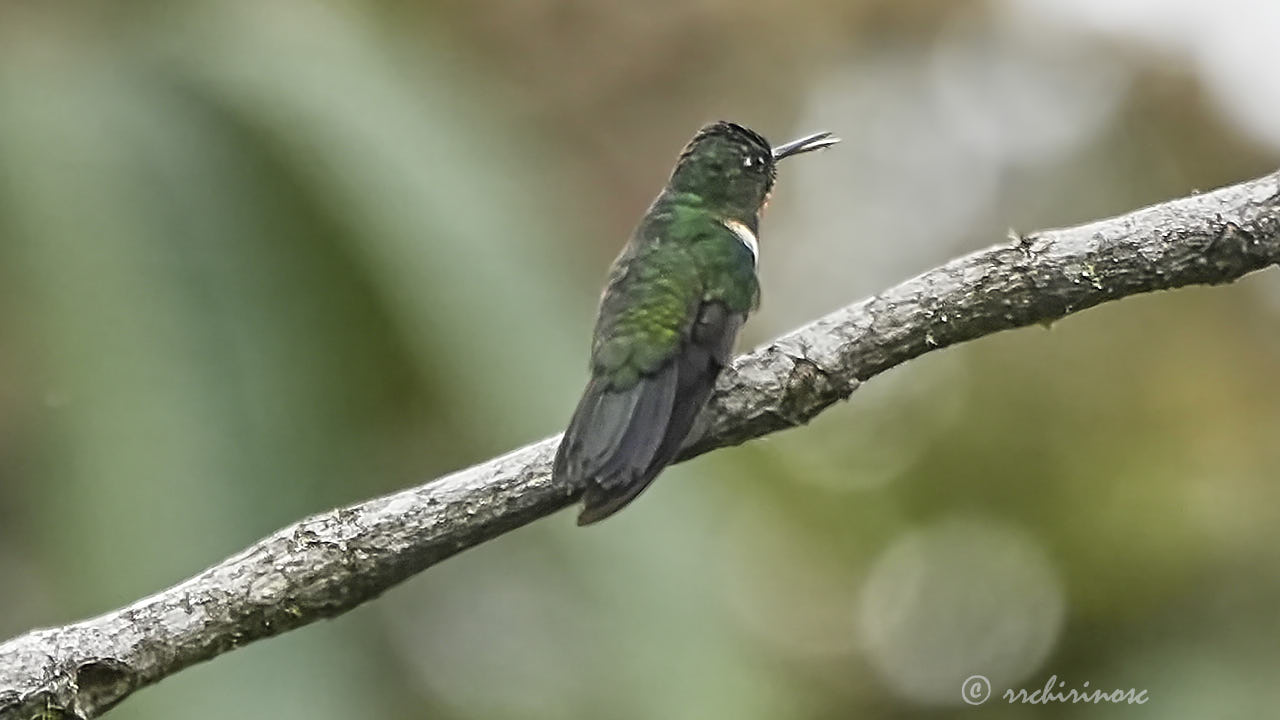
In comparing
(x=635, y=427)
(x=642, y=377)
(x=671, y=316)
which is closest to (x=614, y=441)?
(x=635, y=427)

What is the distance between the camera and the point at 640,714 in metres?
4.76

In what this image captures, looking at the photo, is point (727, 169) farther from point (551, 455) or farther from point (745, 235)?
point (551, 455)

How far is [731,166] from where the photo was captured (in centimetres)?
368

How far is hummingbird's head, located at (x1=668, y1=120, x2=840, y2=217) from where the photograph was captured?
364cm

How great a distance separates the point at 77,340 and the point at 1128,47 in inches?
215

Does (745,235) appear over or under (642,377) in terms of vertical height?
over

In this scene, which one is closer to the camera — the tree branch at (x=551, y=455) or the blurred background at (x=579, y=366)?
the tree branch at (x=551, y=455)

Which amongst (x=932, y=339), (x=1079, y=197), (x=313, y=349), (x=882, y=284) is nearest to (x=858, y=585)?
(x=882, y=284)

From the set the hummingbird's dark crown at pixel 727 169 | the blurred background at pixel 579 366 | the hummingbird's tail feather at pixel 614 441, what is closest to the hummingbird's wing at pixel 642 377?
the hummingbird's tail feather at pixel 614 441

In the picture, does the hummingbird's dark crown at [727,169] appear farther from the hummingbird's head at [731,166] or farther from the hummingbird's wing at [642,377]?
the hummingbird's wing at [642,377]

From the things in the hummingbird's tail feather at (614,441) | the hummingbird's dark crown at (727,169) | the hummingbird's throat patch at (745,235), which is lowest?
the hummingbird's tail feather at (614,441)

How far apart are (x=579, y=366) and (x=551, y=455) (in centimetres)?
307

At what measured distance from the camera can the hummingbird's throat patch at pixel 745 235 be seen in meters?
3.50

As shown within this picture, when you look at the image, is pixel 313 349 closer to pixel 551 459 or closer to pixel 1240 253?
pixel 551 459
